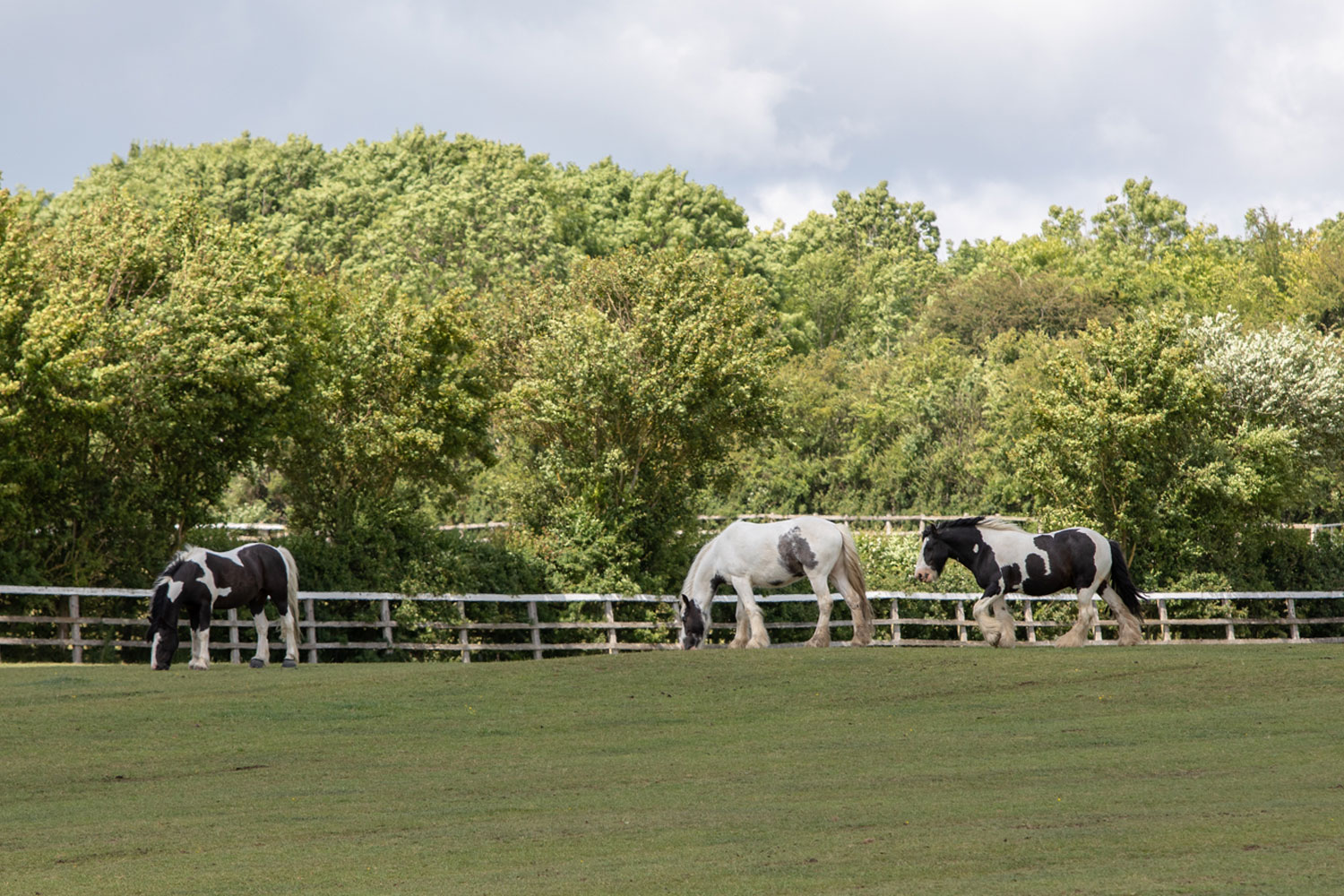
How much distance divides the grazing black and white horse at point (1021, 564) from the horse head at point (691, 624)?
3321 millimetres

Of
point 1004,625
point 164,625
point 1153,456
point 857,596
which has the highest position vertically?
point 1153,456

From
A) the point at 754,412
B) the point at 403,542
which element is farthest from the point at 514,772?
the point at 754,412

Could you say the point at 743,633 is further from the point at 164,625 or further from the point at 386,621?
the point at 386,621

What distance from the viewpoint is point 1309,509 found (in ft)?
158

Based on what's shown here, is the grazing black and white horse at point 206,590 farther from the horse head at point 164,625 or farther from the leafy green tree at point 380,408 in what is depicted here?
the leafy green tree at point 380,408

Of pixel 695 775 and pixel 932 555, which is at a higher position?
pixel 932 555

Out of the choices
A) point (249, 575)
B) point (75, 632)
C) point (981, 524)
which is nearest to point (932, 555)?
point (981, 524)

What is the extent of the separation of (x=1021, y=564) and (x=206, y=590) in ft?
34.7

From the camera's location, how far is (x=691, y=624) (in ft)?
71.5

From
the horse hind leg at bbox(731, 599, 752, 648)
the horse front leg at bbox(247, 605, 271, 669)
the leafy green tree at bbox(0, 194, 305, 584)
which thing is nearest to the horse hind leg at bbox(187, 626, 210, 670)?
the horse front leg at bbox(247, 605, 271, 669)

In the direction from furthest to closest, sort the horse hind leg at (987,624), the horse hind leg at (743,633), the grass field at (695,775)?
1. the horse hind leg at (743,633)
2. the horse hind leg at (987,624)
3. the grass field at (695,775)

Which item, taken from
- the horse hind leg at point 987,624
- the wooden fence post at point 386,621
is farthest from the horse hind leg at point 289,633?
the horse hind leg at point 987,624

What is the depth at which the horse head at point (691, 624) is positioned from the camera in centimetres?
2178

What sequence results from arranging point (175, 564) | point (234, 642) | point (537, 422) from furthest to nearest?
point (537, 422), point (234, 642), point (175, 564)
